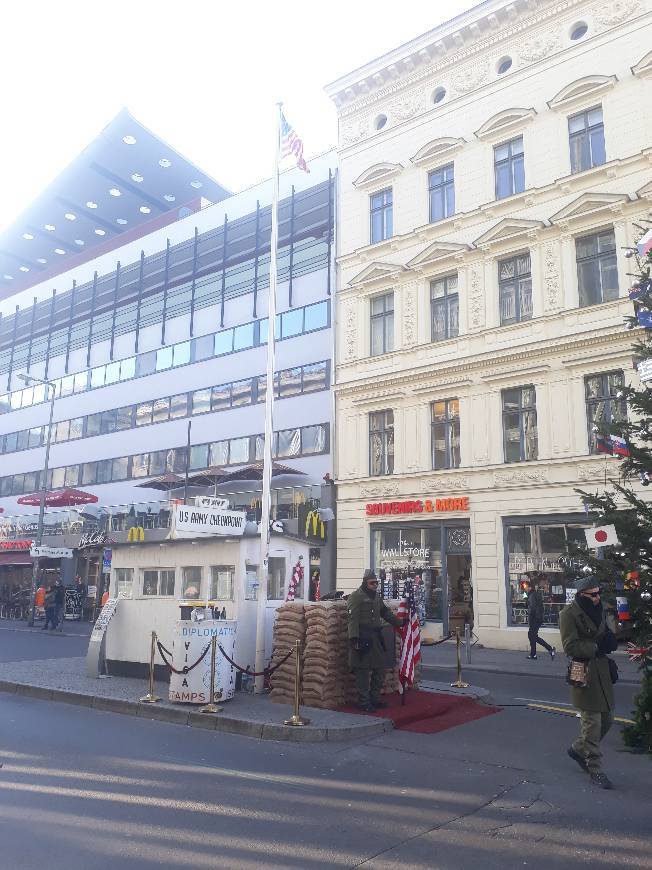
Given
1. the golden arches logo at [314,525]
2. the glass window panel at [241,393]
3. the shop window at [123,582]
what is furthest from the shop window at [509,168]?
the shop window at [123,582]

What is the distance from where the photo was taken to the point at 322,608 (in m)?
11.0

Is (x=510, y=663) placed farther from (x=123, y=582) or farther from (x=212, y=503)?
(x=123, y=582)

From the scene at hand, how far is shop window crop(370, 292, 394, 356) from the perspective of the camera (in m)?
24.9

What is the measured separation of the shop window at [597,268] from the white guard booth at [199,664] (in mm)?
14729

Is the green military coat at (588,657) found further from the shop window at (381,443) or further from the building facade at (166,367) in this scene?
the building facade at (166,367)

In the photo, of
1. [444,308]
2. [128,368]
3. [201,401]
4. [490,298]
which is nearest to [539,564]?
[490,298]

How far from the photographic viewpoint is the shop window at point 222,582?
12.4 meters

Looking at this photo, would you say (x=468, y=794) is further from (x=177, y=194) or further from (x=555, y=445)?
(x=177, y=194)

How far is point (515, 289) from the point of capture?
22.2 meters

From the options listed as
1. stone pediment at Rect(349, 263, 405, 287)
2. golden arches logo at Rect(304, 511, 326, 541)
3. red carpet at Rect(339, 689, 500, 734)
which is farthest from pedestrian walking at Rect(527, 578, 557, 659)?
stone pediment at Rect(349, 263, 405, 287)

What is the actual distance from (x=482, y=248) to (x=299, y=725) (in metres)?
17.5

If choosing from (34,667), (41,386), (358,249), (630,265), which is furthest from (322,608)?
(41,386)

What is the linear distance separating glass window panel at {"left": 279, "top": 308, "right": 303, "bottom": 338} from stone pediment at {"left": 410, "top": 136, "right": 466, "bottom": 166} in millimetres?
7962

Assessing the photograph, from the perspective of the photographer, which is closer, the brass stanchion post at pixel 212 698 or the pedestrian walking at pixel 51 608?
the brass stanchion post at pixel 212 698
